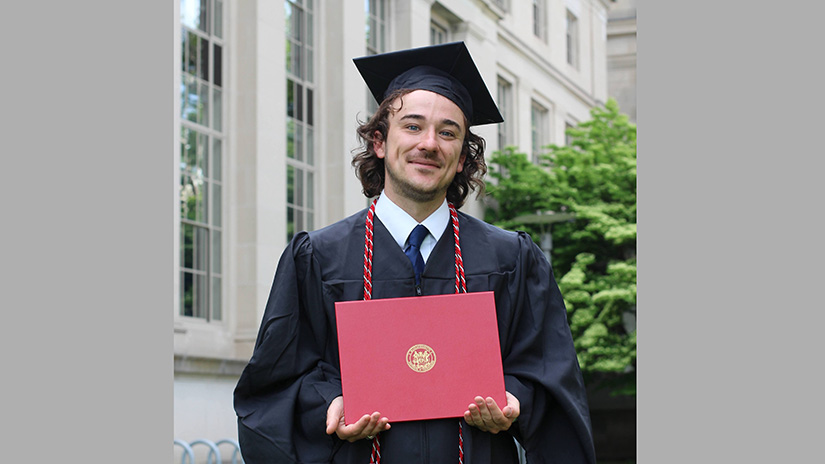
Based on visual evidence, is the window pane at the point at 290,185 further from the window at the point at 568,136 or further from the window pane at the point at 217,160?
the window at the point at 568,136

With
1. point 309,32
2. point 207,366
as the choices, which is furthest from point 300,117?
point 207,366

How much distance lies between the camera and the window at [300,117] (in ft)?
53.7

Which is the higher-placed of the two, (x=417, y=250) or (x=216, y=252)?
(x=216, y=252)

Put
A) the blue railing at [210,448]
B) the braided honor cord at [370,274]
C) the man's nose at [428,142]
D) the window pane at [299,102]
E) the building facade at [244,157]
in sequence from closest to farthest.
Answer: the braided honor cord at [370,274], the man's nose at [428,142], the blue railing at [210,448], the building facade at [244,157], the window pane at [299,102]

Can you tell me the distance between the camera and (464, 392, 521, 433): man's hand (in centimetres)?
321

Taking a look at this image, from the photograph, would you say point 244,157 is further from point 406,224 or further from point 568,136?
point 568,136

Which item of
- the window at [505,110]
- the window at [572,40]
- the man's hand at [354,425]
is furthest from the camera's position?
the window at [572,40]

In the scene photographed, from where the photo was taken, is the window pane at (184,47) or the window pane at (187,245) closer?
the window pane at (184,47)

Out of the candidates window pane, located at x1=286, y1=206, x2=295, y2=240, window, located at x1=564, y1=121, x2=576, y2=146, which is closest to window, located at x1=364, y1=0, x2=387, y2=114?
window pane, located at x1=286, y1=206, x2=295, y2=240

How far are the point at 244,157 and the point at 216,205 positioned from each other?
799 millimetres

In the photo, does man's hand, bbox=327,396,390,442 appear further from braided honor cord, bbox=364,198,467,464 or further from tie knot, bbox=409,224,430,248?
tie knot, bbox=409,224,430,248

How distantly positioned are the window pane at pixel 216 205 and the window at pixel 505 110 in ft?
39.2

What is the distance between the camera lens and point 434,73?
3730 millimetres

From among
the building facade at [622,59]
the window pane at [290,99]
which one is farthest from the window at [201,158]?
the building facade at [622,59]
